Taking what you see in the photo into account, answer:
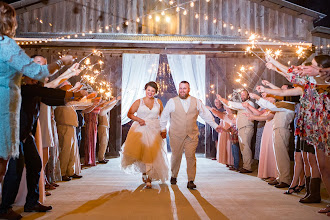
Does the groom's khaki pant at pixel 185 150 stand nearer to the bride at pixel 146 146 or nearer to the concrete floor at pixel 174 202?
the bride at pixel 146 146

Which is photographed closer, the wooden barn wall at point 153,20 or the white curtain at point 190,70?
the wooden barn wall at point 153,20

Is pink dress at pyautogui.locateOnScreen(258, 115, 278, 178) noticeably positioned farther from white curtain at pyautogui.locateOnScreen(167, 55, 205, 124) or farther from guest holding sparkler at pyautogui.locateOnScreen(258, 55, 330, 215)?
white curtain at pyautogui.locateOnScreen(167, 55, 205, 124)

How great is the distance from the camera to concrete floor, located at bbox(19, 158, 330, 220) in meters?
3.33

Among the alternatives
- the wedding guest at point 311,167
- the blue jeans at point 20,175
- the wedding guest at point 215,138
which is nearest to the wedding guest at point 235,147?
the wedding guest at point 215,138

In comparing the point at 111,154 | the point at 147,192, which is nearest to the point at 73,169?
the point at 147,192

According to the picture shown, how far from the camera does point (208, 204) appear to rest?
3871 mm

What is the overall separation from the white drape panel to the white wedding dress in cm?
552

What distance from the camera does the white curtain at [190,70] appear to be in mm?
11305

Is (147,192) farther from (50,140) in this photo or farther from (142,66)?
(142,66)

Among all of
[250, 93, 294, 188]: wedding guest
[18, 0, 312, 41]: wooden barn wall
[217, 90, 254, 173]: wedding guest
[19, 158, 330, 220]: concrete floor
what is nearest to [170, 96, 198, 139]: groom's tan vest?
[19, 158, 330, 220]: concrete floor

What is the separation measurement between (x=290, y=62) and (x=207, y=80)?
2.97m

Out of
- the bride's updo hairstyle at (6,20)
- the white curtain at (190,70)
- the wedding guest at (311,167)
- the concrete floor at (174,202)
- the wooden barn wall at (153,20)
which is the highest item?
the wooden barn wall at (153,20)

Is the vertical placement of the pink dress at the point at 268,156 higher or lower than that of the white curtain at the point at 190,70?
lower

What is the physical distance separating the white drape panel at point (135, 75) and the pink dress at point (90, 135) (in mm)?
2513
